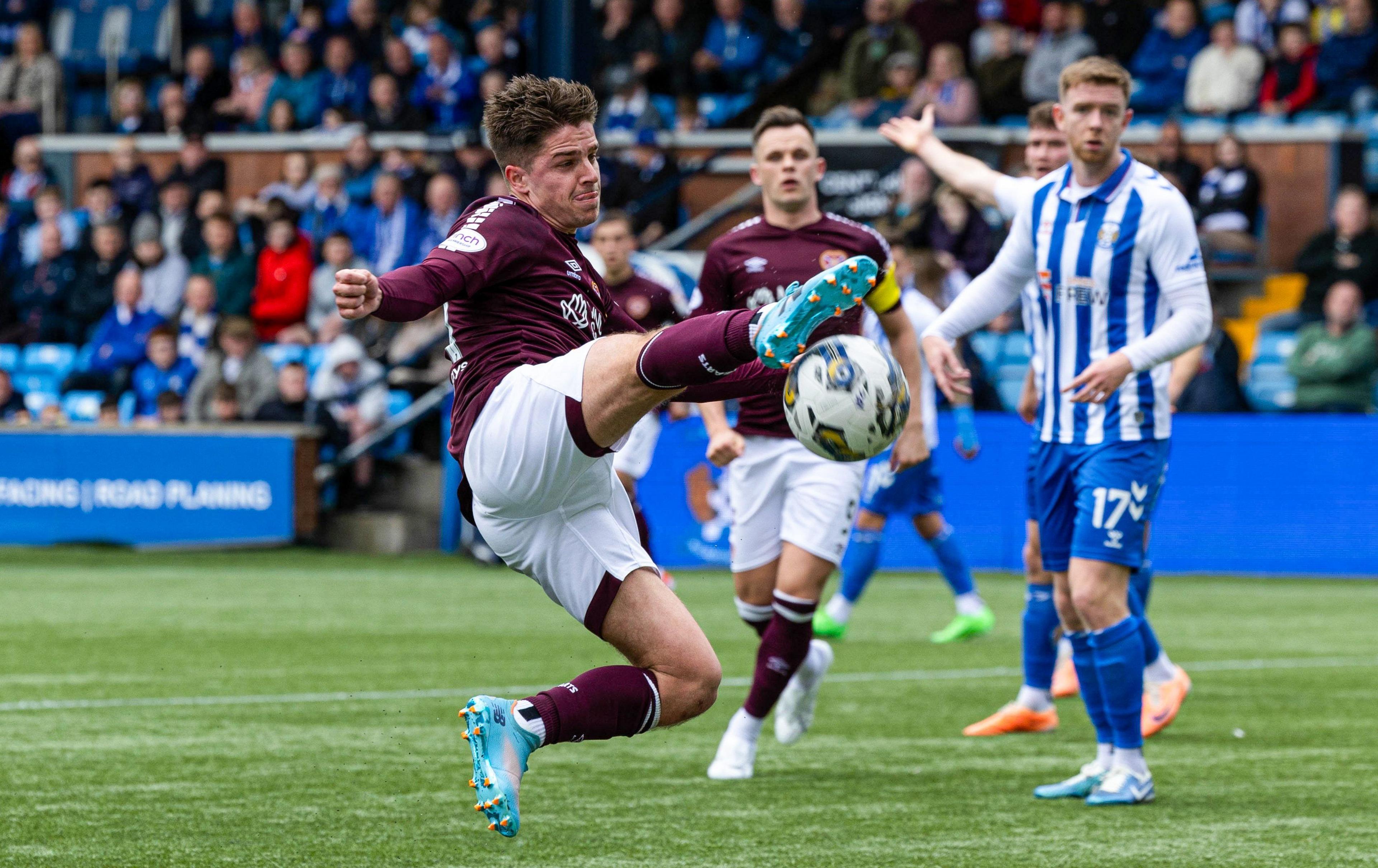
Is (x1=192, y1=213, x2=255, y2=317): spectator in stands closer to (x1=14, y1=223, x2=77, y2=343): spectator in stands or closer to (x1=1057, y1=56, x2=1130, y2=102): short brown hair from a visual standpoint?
(x1=14, y1=223, x2=77, y2=343): spectator in stands

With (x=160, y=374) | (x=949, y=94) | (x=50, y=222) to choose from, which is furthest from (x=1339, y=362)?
(x=50, y=222)

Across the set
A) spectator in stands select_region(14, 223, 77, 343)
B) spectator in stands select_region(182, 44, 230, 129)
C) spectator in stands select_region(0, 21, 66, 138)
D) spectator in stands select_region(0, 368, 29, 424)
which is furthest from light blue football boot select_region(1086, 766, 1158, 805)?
spectator in stands select_region(0, 21, 66, 138)

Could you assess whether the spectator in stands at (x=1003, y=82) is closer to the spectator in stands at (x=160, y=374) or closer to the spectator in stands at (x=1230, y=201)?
the spectator in stands at (x=1230, y=201)

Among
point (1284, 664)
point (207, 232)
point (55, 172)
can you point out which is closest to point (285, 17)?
point (55, 172)

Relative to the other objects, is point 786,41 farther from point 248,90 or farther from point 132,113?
point 132,113

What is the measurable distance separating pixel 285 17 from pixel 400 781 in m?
18.9

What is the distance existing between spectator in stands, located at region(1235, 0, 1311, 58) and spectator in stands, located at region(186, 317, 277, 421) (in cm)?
965

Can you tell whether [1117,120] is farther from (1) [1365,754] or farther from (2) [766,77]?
(2) [766,77]

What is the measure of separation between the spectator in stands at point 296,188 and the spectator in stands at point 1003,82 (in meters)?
6.99

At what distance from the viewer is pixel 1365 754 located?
6680 mm

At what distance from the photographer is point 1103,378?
5.54 metres

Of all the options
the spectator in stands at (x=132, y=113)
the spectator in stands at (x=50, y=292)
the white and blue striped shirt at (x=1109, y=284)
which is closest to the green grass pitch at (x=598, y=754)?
the white and blue striped shirt at (x=1109, y=284)

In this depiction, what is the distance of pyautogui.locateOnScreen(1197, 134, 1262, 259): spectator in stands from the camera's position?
16062 millimetres

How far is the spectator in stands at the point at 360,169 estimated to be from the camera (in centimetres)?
1892
